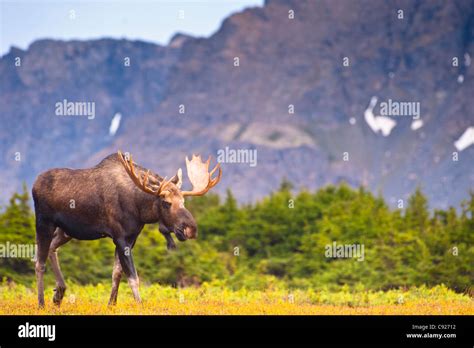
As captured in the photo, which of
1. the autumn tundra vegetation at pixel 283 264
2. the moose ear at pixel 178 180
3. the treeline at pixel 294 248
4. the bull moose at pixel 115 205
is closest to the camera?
the bull moose at pixel 115 205

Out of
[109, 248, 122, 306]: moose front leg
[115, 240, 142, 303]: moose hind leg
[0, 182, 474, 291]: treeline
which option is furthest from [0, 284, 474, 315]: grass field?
[0, 182, 474, 291]: treeline

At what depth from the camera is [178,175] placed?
16.1 m

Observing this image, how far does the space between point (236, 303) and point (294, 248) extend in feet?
78.4

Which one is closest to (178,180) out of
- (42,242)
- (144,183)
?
(144,183)

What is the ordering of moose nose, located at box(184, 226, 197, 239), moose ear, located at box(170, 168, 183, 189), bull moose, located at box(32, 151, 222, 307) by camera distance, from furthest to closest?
moose ear, located at box(170, 168, 183, 189), bull moose, located at box(32, 151, 222, 307), moose nose, located at box(184, 226, 197, 239)

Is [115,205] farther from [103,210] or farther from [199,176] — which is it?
[199,176]

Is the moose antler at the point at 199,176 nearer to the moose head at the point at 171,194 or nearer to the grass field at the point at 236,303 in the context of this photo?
the moose head at the point at 171,194

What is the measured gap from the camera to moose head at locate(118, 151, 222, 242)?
50.4 feet

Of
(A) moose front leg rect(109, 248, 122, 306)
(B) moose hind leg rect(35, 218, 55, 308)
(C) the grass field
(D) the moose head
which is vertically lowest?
(C) the grass field

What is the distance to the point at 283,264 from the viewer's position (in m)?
36.7

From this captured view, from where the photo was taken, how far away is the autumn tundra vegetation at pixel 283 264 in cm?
1720

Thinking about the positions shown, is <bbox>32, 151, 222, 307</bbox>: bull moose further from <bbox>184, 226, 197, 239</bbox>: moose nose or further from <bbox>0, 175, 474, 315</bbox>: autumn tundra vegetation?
<bbox>0, 175, 474, 315</bbox>: autumn tundra vegetation

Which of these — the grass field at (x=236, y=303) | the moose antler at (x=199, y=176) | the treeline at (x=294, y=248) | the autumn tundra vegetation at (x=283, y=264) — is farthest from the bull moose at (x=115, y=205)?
the treeline at (x=294, y=248)
